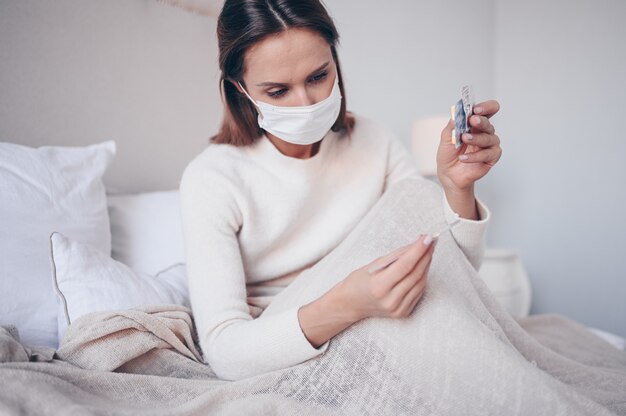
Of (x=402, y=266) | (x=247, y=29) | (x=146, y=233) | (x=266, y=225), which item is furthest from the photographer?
(x=146, y=233)

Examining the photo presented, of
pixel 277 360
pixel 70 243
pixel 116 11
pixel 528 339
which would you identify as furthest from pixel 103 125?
pixel 528 339

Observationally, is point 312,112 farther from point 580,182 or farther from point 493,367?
point 580,182

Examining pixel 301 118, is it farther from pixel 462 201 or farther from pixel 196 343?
pixel 196 343

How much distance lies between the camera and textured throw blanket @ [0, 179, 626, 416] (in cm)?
63

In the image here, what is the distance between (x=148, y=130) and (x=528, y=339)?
122 cm

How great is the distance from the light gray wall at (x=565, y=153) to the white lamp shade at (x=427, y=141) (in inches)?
20.1

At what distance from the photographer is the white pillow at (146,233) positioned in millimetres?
1193

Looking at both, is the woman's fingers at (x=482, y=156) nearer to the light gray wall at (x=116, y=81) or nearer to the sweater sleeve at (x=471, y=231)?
the sweater sleeve at (x=471, y=231)

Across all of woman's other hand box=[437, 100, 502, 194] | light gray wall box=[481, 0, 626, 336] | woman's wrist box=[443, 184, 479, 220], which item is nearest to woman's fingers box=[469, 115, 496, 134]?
woman's other hand box=[437, 100, 502, 194]

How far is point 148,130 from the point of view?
1.54m

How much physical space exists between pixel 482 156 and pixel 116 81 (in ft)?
3.61

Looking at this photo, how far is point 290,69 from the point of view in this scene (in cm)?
88

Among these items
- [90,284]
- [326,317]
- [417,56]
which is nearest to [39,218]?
[90,284]

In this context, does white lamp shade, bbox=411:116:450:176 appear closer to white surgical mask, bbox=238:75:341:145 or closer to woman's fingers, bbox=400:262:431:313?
white surgical mask, bbox=238:75:341:145
